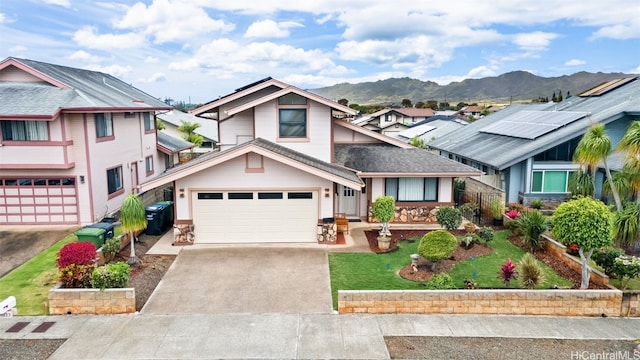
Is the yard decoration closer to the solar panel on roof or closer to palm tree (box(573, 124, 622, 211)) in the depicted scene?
palm tree (box(573, 124, 622, 211))

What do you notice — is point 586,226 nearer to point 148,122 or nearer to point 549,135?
point 549,135

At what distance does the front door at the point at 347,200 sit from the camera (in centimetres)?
2028

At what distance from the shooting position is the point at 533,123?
89.1ft

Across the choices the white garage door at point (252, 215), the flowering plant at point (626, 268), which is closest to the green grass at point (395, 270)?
the flowering plant at point (626, 268)

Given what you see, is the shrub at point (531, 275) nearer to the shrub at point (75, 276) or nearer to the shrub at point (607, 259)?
the shrub at point (607, 259)

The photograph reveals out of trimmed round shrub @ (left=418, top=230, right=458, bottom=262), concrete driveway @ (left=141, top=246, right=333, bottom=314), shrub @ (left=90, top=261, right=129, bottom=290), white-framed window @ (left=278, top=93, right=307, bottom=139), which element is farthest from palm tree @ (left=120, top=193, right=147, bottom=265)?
trimmed round shrub @ (left=418, top=230, right=458, bottom=262)

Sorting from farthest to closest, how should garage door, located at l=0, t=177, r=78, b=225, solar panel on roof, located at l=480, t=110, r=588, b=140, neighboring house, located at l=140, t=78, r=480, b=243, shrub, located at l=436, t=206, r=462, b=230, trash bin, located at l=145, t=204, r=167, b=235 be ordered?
solar panel on roof, located at l=480, t=110, r=588, b=140, garage door, located at l=0, t=177, r=78, b=225, trash bin, located at l=145, t=204, r=167, b=235, shrub, located at l=436, t=206, r=462, b=230, neighboring house, located at l=140, t=78, r=480, b=243

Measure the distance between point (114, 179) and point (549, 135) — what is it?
73.9 feet

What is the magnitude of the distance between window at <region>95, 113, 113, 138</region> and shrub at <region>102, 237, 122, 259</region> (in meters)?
7.30

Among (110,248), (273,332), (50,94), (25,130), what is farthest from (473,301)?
(50,94)

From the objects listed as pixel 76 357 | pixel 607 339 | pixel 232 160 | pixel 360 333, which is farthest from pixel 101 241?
pixel 607 339

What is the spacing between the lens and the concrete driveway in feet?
37.4

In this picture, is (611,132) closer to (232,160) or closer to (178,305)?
(232,160)

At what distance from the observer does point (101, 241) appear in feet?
50.5
